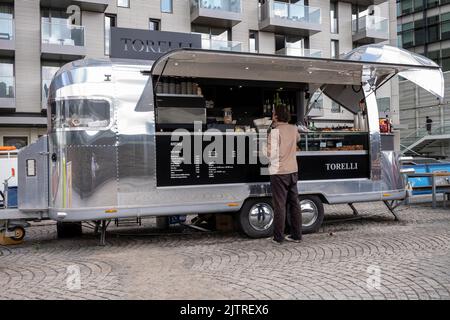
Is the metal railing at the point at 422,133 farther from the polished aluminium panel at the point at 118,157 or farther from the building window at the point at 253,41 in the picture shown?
the polished aluminium panel at the point at 118,157

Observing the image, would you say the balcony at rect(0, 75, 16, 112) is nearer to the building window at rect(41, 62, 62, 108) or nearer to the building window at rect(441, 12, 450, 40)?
the building window at rect(41, 62, 62, 108)

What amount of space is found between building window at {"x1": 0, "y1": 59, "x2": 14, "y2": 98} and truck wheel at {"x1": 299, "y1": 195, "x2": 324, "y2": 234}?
62.2 ft

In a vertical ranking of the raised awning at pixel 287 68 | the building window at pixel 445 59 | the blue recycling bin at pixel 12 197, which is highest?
the building window at pixel 445 59

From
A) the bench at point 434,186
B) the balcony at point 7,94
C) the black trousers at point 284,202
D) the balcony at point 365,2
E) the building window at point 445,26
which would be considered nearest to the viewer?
the black trousers at point 284,202

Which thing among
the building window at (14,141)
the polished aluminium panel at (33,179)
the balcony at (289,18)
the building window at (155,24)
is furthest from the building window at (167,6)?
the polished aluminium panel at (33,179)

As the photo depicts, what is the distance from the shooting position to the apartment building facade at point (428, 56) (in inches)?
1537

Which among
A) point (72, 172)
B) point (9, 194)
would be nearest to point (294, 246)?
point (72, 172)

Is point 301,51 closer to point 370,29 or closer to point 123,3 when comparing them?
point 370,29

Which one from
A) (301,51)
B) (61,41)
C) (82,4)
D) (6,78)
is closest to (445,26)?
(301,51)

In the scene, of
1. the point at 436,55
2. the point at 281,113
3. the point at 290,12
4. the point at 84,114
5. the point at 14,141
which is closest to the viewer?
the point at 84,114

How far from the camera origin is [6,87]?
74.7 feet

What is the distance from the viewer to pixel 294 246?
7062mm

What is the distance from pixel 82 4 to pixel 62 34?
6.18 ft

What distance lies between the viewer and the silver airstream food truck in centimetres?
703
